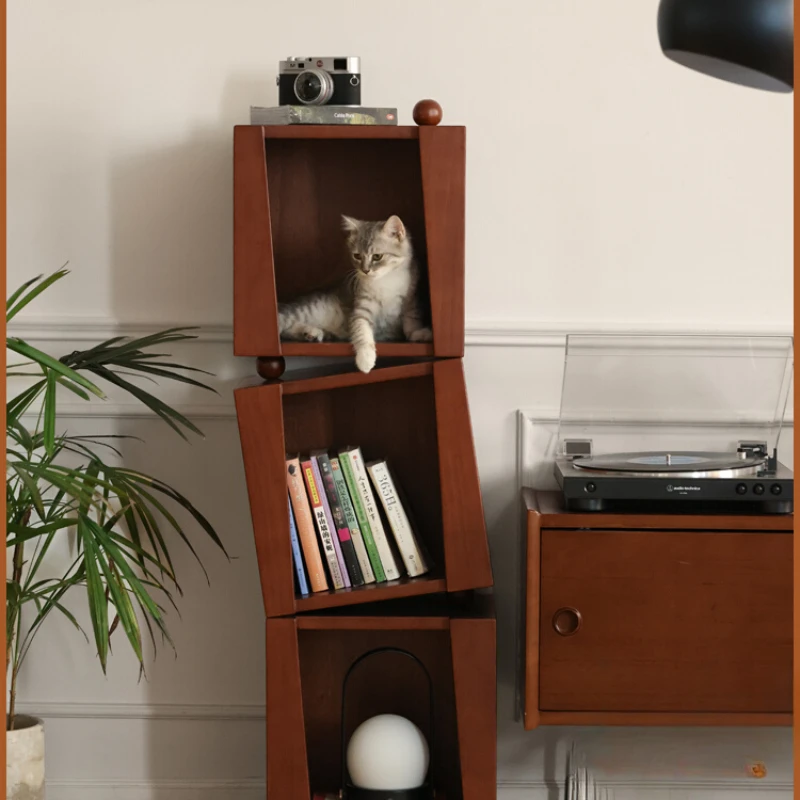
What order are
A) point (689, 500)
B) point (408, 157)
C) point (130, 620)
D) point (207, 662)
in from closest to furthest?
point (130, 620) < point (689, 500) < point (408, 157) < point (207, 662)

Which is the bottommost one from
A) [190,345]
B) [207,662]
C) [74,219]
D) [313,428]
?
[207,662]

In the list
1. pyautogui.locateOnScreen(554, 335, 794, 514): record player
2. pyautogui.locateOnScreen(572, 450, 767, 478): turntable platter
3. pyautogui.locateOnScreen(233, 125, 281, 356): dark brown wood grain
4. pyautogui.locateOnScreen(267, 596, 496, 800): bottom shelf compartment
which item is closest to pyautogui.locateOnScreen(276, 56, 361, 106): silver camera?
pyautogui.locateOnScreen(233, 125, 281, 356): dark brown wood grain

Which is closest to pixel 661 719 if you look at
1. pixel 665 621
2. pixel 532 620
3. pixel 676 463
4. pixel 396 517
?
pixel 665 621

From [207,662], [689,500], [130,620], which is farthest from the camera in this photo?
[207,662]

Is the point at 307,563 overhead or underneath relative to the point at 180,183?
underneath

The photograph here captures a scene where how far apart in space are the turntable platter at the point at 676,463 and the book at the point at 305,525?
496 millimetres

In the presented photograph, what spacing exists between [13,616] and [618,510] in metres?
1.10

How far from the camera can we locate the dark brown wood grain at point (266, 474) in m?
1.60

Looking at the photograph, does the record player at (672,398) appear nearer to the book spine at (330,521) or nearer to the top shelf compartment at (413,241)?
the top shelf compartment at (413,241)

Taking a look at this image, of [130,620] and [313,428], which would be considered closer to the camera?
[130,620]

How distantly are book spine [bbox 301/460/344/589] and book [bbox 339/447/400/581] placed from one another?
7 cm

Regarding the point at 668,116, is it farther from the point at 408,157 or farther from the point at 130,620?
the point at 130,620

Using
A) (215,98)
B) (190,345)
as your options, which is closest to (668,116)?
(215,98)

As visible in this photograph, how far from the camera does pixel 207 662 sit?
6.43ft
